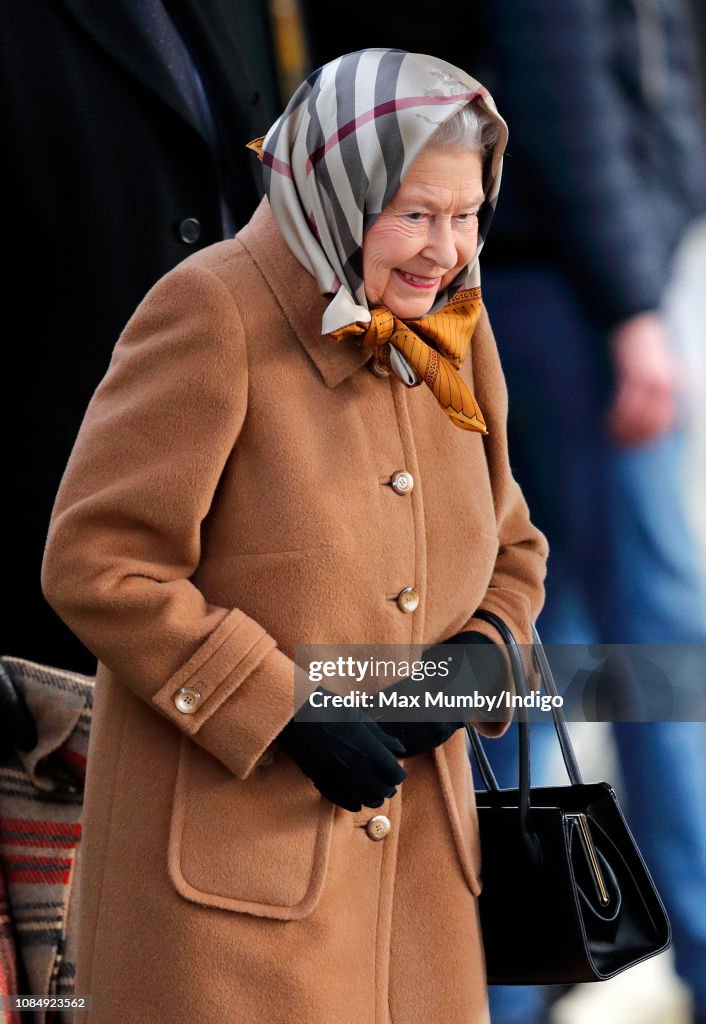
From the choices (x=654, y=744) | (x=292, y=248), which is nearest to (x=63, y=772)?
(x=292, y=248)

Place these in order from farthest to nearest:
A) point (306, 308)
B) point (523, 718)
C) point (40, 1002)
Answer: point (40, 1002), point (523, 718), point (306, 308)

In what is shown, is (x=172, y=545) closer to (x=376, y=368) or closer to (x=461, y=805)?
(x=376, y=368)

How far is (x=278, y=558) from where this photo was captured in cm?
161

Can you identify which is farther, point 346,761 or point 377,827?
point 377,827

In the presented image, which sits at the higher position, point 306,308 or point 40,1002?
point 306,308

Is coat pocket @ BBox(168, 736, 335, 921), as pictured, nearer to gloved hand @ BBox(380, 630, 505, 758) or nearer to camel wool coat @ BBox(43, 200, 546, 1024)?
camel wool coat @ BBox(43, 200, 546, 1024)

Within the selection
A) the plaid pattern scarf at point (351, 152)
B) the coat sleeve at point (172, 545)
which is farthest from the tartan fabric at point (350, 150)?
the coat sleeve at point (172, 545)

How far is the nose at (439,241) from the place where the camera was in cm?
161

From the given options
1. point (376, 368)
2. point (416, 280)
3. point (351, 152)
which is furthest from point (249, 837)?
point (351, 152)

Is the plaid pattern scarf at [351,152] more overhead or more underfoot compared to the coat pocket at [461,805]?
more overhead

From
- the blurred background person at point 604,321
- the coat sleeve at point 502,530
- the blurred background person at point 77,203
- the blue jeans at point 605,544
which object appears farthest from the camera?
the blue jeans at point 605,544

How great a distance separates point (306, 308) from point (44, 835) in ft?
3.42

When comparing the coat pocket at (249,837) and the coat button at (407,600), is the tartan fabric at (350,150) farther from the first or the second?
the coat pocket at (249,837)

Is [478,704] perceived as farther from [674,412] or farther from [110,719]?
[674,412]
